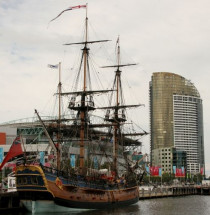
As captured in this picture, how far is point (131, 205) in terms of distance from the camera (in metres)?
67.6

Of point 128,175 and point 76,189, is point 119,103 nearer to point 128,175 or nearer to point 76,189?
point 128,175

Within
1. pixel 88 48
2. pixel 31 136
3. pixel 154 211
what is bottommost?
pixel 154 211

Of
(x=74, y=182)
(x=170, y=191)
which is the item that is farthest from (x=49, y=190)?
(x=170, y=191)

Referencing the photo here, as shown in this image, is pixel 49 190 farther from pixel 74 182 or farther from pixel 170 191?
pixel 170 191

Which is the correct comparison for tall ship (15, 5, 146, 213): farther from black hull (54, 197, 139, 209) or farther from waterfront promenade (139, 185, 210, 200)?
waterfront promenade (139, 185, 210, 200)

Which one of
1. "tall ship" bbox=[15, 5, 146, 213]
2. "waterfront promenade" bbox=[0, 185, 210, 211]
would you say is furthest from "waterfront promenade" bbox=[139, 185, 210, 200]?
"tall ship" bbox=[15, 5, 146, 213]

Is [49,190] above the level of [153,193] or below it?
above

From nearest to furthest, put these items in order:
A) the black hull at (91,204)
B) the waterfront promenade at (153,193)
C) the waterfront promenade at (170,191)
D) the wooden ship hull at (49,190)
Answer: the wooden ship hull at (49,190), the waterfront promenade at (153,193), the black hull at (91,204), the waterfront promenade at (170,191)

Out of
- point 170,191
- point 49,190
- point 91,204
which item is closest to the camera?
point 49,190

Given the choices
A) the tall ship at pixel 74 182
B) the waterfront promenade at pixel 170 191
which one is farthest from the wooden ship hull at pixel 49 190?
the waterfront promenade at pixel 170 191

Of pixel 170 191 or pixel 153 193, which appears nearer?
A: pixel 153 193

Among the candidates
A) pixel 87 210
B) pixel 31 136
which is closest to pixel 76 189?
pixel 87 210

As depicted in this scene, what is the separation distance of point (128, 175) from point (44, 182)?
27643 millimetres

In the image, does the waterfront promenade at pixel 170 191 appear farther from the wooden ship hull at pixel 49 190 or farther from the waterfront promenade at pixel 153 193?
the wooden ship hull at pixel 49 190
